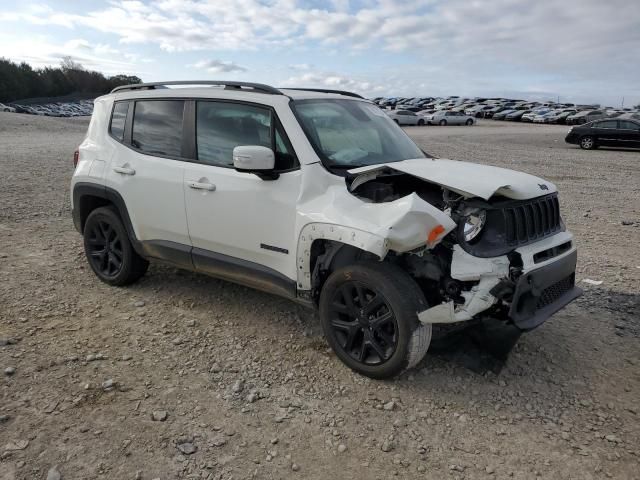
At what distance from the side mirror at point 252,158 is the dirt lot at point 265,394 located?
4.64 feet

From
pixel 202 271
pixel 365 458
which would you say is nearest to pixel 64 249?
pixel 202 271

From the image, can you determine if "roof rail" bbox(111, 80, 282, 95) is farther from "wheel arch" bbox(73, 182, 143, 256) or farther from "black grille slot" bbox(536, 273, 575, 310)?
"black grille slot" bbox(536, 273, 575, 310)

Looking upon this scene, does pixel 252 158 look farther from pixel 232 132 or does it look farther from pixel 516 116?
pixel 516 116

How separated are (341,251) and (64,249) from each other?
419 cm

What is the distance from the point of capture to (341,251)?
3.72 metres

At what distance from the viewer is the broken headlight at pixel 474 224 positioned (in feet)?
11.1

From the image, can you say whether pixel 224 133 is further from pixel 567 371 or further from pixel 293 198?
pixel 567 371

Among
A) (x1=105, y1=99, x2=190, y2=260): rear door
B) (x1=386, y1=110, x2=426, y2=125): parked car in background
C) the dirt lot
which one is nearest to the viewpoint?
the dirt lot

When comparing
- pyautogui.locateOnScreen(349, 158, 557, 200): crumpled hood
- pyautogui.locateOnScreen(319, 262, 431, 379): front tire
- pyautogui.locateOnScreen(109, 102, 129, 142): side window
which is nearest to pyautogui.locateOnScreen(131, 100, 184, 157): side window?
pyautogui.locateOnScreen(109, 102, 129, 142): side window

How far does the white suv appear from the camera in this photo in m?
3.29

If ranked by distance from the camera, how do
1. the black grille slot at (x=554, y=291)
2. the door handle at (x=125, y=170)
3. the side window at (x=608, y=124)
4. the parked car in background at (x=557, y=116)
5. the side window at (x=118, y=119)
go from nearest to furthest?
the black grille slot at (x=554, y=291) → the door handle at (x=125, y=170) → the side window at (x=118, y=119) → the side window at (x=608, y=124) → the parked car in background at (x=557, y=116)

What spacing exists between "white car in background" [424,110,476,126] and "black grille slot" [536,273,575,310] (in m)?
39.3

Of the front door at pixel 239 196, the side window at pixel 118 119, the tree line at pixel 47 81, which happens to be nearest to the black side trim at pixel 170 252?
the front door at pixel 239 196

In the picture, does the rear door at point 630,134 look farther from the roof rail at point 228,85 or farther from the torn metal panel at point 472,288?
the torn metal panel at point 472,288
